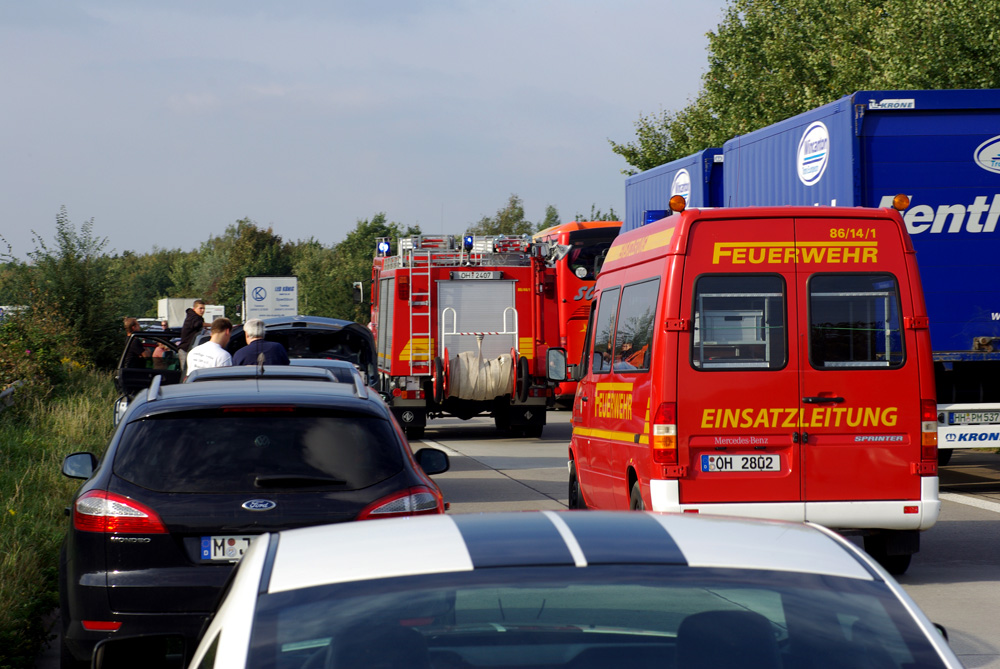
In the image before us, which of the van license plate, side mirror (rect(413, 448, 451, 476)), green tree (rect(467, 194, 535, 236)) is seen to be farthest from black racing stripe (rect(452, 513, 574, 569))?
green tree (rect(467, 194, 535, 236))

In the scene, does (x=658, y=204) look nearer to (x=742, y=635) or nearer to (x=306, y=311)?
(x=742, y=635)

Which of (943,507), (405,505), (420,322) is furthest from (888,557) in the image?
(420,322)

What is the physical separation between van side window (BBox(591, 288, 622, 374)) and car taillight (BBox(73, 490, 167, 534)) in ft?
15.8

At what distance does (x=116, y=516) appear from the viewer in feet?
18.1

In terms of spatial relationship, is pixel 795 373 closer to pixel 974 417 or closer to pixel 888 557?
pixel 888 557

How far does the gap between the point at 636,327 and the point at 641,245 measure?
2.08ft

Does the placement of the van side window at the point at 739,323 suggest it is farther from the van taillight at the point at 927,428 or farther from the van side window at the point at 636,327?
the van taillight at the point at 927,428

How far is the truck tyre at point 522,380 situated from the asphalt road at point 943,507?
0.80 metres

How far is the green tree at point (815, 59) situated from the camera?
77.5 ft

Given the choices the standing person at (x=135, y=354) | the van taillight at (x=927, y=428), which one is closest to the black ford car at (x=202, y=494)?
the van taillight at (x=927, y=428)

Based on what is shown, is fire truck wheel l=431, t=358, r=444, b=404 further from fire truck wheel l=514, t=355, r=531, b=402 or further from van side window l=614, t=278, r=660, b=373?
van side window l=614, t=278, r=660, b=373

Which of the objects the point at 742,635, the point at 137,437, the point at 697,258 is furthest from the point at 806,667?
the point at 697,258

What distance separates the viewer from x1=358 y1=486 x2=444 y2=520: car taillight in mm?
5664

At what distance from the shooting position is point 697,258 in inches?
326
